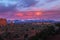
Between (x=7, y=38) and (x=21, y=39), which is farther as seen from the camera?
(x=7, y=38)

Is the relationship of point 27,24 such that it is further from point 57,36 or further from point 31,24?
point 57,36

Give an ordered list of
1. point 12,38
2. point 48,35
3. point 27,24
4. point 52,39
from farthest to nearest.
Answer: point 27,24 < point 12,38 < point 48,35 < point 52,39

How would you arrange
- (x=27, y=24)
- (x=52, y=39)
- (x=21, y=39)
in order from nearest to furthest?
(x=52, y=39), (x=21, y=39), (x=27, y=24)

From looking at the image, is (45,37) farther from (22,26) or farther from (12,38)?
(22,26)

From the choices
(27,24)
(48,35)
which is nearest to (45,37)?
(48,35)

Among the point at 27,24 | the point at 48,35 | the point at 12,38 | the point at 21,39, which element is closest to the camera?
the point at 48,35

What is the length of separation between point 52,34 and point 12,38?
7.25m

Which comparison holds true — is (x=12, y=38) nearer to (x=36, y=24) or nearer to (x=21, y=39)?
(x=21, y=39)

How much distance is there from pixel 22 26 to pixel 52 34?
21.7 metres

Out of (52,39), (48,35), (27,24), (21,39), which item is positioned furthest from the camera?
(27,24)

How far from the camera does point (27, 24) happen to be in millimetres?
42750

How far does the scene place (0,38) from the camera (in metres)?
28.0

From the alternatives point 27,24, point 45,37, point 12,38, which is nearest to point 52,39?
point 45,37

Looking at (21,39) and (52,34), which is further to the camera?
(21,39)
